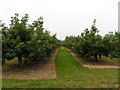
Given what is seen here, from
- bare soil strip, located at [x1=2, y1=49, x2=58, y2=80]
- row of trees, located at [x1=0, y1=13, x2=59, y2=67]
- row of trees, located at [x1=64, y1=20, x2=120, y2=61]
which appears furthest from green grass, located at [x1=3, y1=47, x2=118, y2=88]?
row of trees, located at [x1=64, y1=20, x2=120, y2=61]

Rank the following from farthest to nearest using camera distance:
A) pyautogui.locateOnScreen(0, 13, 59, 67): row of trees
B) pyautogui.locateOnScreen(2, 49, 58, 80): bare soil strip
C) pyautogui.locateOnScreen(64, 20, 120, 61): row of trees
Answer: pyautogui.locateOnScreen(64, 20, 120, 61): row of trees < pyautogui.locateOnScreen(0, 13, 59, 67): row of trees < pyautogui.locateOnScreen(2, 49, 58, 80): bare soil strip

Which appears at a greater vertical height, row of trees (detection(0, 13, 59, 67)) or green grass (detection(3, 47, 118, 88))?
row of trees (detection(0, 13, 59, 67))

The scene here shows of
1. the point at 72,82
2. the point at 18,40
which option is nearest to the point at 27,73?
the point at 18,40

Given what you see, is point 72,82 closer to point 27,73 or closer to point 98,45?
point 27,73

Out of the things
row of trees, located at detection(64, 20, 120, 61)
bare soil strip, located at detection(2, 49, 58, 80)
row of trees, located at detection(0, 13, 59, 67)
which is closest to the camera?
bare soil strip, located at detection(2, 49, 58, 80)

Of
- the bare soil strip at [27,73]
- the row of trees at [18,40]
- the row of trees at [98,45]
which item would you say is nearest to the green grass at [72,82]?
the bare soil strip at [27,73]

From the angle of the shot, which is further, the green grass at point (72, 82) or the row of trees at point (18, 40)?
the row of trees at point (18, 40)

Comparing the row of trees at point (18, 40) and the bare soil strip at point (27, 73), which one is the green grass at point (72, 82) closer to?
the bare soil strip at point (27, 73)

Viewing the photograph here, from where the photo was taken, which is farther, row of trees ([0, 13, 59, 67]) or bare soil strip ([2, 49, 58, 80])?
row of trees ([0, 13, 59, 67])

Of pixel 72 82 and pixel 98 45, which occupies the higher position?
pixel 98 45

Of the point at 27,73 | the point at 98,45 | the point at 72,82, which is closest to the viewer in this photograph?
the point at 72,82

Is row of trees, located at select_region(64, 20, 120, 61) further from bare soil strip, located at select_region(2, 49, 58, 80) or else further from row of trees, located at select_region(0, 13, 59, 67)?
row of trees, located at select_region(0, 13, 59, 67)

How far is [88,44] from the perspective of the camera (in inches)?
585

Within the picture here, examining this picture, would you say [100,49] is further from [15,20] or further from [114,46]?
[15,20]
